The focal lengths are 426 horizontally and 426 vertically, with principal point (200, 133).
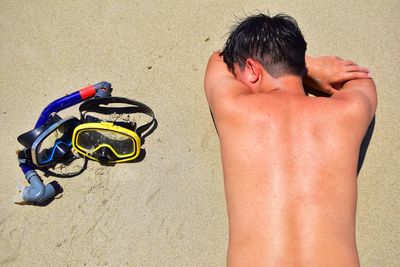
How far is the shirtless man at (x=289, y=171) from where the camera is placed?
1.74m

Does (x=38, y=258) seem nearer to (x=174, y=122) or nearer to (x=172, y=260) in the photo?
(x=172, y=260)

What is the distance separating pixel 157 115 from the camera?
8.82 feet

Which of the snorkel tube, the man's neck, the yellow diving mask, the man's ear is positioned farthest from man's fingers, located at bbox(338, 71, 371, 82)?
the snorkel tube

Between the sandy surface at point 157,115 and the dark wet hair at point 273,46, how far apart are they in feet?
1.94

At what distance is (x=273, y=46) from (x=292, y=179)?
29.6 inches

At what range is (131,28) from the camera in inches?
117

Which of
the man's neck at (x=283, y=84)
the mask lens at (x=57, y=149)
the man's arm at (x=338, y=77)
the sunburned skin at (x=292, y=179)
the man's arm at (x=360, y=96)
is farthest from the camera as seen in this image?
the mask lens at (x=57, y=149)

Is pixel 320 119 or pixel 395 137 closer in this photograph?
pixel 320 119

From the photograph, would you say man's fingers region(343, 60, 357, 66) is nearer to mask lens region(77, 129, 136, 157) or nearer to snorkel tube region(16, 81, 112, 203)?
mask lens region(77, 129, 136, 157)

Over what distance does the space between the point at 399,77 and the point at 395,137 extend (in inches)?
16.8

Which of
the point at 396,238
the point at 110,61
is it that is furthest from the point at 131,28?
the point at 396,238

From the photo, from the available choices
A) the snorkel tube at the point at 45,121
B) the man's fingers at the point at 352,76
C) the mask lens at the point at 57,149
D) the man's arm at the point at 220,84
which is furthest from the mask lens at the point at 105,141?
the man's fingers at the point at 352,76

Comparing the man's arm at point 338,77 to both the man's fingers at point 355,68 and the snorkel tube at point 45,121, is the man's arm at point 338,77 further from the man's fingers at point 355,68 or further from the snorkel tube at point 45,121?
the snorkel tube at point 45,121

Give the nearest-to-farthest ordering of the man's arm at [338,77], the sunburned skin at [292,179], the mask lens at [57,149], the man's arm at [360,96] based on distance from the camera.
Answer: the sunburned skin at [292,179]
the man's arm at [360,96]
the man's arm at [338,77]
the mask lens at [57,149]
